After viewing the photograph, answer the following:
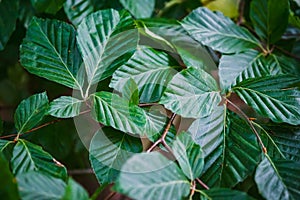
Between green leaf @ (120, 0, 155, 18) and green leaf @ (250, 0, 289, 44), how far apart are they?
0.22 meters

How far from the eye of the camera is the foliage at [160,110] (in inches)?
17.7

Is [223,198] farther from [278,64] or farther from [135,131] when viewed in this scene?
[278,64]

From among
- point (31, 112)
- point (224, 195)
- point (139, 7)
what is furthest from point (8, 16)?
point (224, 195)

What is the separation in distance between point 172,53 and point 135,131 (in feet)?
0.75

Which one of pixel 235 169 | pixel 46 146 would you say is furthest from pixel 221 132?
pixel 46 146

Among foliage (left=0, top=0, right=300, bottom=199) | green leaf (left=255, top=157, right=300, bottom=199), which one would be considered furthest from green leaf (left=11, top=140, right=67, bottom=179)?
green leaf (left=255, top=157, right=300, bottom=199)

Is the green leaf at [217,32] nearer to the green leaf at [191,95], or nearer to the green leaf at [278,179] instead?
the green leaf at [191,95]

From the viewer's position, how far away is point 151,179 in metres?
0.43

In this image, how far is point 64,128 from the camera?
0.96 m

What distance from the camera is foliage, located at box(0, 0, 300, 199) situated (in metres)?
0.45

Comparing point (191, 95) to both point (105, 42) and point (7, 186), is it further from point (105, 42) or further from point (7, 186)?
point (7, 186)

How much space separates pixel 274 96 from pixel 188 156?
16 centimetres

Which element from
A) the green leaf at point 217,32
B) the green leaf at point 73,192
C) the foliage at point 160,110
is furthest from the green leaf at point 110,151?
the green leaf at point 217,32

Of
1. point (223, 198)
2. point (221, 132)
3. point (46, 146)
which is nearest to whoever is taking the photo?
point (223, 198)
